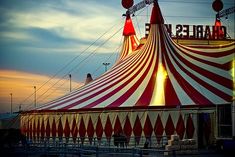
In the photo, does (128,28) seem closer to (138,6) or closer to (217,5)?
(138,6)

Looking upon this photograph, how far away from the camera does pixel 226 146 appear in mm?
16141

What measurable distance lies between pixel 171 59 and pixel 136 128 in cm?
439

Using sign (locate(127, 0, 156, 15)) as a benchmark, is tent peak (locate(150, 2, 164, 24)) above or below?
below

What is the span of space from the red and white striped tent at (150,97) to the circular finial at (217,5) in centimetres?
1098

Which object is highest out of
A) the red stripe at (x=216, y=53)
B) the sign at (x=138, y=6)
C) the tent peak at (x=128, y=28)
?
the sign at (x=138, y=6)

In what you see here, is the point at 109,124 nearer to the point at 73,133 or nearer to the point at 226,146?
the point at 73,133

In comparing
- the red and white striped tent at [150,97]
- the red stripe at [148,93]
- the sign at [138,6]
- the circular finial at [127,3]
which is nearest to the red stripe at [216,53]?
the red and white striped tent at [150,97]

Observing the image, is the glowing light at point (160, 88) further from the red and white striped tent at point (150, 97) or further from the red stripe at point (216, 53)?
the red stripe at point (216, 53)

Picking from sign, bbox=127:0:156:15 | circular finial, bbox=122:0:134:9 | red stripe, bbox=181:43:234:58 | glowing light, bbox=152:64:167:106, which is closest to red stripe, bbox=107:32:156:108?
glowing light, bbox=152:64:167:106

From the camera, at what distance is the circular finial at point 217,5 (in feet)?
110

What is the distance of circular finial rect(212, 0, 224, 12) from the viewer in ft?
110

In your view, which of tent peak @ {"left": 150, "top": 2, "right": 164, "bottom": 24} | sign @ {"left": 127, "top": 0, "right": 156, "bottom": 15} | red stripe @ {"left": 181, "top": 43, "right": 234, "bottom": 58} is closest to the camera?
red stripe @ {"left": 181, "top": 43, "right": 234, "bottom": 58}

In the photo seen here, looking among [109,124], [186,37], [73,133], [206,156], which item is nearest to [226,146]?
[206,156]

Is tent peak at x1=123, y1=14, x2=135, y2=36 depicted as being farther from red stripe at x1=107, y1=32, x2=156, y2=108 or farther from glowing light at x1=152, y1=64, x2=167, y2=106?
glowing light at x1=152, y1=64, x2=167, y2=106
